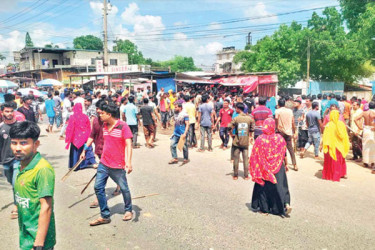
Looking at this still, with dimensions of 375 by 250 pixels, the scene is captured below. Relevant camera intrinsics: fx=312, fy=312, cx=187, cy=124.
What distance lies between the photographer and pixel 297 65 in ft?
96.4

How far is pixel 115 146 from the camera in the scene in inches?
175

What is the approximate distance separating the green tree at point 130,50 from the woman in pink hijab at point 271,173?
68094 millimetres

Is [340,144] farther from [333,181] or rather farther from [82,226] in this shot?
[82,226]

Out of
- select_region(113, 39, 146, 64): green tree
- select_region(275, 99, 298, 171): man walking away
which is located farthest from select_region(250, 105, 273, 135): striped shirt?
select_region(113, 39, 146, 64): green tree

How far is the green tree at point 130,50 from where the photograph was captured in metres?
71.1

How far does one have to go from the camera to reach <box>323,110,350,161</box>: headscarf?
21.9 ft

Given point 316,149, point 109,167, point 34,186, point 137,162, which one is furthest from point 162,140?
point 34,186

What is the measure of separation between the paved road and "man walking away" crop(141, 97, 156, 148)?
2.75 m

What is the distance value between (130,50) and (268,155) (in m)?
71.2

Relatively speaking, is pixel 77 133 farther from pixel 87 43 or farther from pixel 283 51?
pixel 87 43

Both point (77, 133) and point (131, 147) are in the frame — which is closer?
point (131, 147)

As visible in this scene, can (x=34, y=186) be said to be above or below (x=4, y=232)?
above

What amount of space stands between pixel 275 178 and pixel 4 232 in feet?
13.0

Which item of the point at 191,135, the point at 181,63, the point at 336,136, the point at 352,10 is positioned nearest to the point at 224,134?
the point at 191,135
